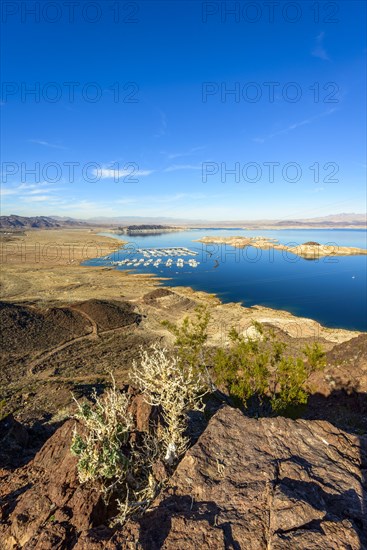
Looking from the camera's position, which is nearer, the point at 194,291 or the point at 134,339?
the point at 134,339

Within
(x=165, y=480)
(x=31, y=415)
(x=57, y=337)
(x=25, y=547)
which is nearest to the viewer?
(x=25, y=547)

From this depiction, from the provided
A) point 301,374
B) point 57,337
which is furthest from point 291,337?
point 57,337

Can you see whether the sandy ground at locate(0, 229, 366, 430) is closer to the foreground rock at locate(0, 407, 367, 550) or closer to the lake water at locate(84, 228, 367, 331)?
the lake water at locate(84, 228, 367, 331)

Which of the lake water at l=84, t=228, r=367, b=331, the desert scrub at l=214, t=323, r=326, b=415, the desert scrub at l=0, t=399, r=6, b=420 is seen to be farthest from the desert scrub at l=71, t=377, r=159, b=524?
the lake water at l=84, t=228, r=367, b=331

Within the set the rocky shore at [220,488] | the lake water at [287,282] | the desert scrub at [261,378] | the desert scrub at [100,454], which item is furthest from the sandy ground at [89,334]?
the desert scrub at [100,454]

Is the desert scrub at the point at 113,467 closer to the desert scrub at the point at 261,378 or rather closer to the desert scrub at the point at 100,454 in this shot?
the desert scrub at the point at 100,454

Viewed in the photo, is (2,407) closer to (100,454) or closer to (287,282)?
(100,454)

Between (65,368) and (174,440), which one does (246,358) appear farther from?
(65,368)

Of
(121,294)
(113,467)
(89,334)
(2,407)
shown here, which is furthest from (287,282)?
(113,467)
